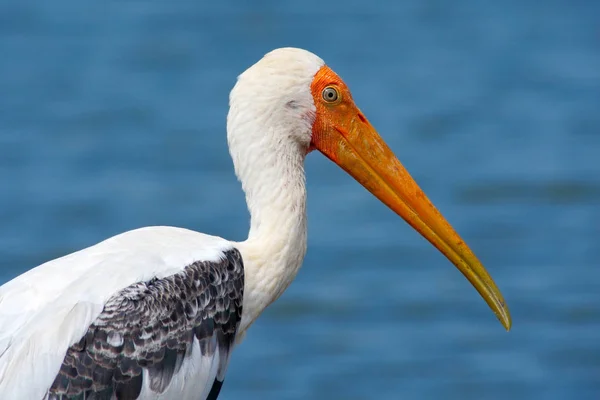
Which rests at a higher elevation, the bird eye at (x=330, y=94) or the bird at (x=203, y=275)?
the bird eye at (x=330, y=94)

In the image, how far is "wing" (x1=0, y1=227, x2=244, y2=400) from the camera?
30.8 feet

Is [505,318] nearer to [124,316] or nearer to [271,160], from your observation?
[271,160]

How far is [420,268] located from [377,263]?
2.55ft

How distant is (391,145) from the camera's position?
2577cm

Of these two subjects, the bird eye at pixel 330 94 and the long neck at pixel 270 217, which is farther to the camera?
the bird eye at pixel 330 94

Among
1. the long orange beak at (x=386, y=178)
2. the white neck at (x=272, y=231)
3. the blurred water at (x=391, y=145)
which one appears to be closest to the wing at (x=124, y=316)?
the white neck at (x=272, y=231)

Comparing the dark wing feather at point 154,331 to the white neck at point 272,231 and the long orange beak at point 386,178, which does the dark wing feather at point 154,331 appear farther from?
the long orange beak at point 386,178

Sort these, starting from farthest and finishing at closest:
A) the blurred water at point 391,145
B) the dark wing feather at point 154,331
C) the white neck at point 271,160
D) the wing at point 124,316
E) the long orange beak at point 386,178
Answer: the blurred water at point 391,145 < the long orange beak at point 386,178 < the white neck at point 271,160 < the dark wing feather at point 154,331 < the wing at point 124,316

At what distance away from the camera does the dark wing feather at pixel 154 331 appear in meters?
9.52

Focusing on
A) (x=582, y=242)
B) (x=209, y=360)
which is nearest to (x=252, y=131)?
(x=209, y=360)

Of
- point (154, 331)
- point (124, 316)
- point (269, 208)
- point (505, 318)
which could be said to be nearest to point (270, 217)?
point (269, 208)

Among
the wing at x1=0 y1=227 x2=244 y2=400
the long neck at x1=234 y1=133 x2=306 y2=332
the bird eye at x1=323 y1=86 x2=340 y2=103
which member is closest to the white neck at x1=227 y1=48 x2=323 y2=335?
the long neck at x1=234 y1=133 x2=306 y2=332

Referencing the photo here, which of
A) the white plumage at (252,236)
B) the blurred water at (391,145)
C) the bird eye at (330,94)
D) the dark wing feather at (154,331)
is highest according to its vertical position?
the blurred water at (391,145)

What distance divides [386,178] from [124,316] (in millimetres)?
2456
